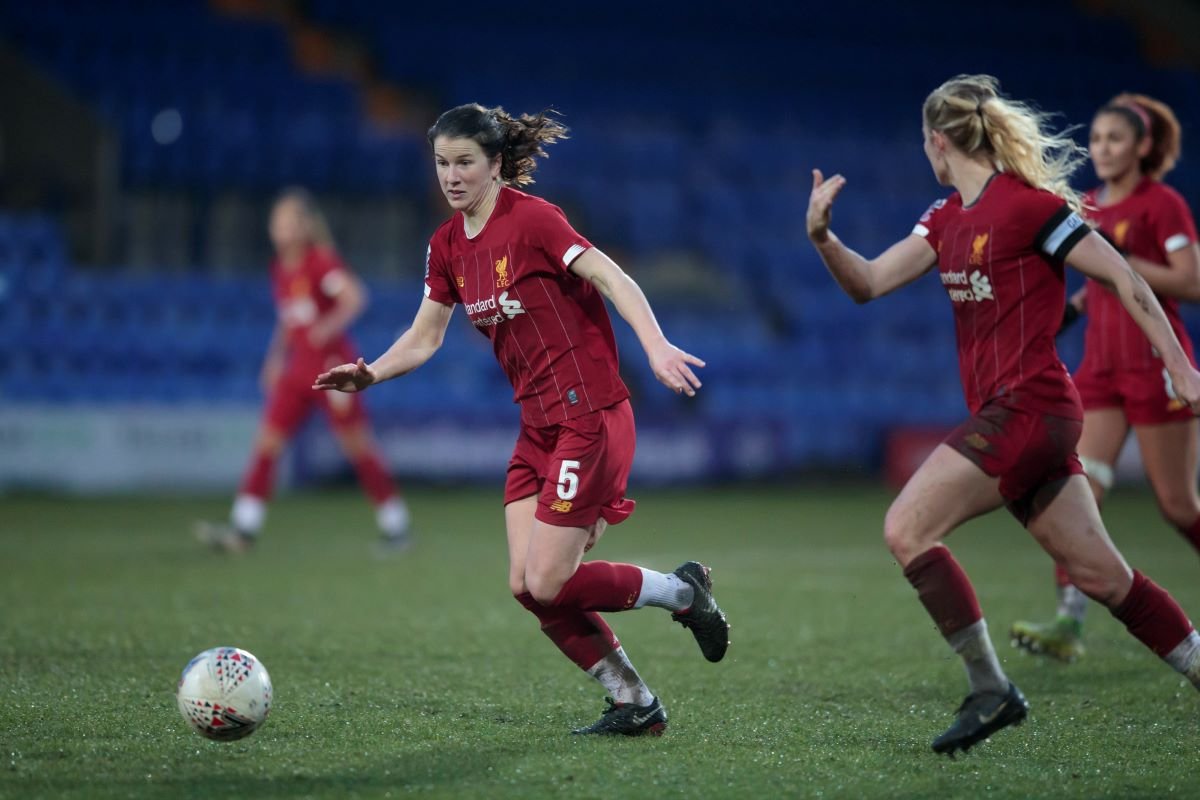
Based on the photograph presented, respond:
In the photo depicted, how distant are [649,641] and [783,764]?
8.63ft

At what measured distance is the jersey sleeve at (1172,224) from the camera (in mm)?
6305

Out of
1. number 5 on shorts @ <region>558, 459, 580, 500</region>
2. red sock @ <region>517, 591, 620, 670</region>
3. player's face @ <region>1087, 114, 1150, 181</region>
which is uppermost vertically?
player's face @ <region>1087, 114, 1150, 181</region>

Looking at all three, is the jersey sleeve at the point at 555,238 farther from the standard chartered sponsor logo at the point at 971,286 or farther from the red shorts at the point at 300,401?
the red shorts at the point at 300,401

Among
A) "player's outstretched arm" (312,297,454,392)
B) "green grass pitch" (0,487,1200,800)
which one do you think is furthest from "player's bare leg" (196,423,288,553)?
"player's outstretched arm" (312,297,454,392)

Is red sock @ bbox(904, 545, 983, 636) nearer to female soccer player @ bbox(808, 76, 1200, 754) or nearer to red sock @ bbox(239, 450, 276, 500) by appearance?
female soccer player @ bbox(808, 76, 1200, 754)

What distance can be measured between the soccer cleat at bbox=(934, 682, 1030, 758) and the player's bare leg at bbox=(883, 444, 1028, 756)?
0.02 meters

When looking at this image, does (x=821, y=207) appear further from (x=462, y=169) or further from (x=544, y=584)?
(x=544, y=584)

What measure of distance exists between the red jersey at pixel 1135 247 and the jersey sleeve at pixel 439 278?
2949mm

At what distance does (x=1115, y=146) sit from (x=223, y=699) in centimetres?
456

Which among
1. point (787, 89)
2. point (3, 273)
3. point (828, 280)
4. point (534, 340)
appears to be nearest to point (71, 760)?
point (534, 340)

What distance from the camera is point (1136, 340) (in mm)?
6574

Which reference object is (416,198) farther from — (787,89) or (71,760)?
(71,760)

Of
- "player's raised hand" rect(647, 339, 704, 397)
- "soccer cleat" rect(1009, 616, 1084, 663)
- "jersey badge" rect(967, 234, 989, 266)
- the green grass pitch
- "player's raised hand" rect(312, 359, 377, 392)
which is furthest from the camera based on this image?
"soccer cleat" rect(1009, 616, 1084, 663)

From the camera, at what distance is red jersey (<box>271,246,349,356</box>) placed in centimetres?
1082
